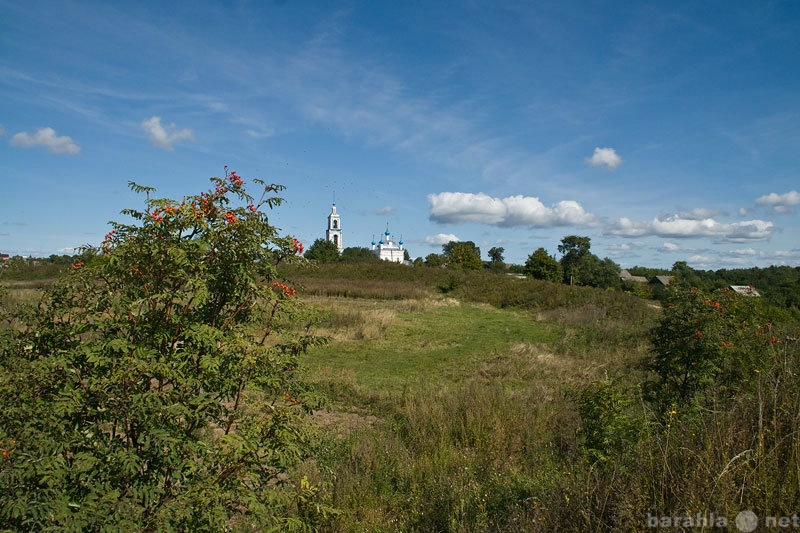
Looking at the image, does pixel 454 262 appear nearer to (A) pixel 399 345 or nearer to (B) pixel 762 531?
(A) pixel 399 345

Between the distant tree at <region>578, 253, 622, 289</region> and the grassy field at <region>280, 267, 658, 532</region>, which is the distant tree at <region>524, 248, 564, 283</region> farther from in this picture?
the grassy field at <region>280, 267, 658, 532</region>

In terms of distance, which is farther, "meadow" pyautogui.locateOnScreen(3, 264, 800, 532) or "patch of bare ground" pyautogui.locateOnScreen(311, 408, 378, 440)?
"patch of bare ground" pyautogui.locateOnScreen(311, 408, 378, 440)

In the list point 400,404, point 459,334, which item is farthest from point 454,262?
point 400,404

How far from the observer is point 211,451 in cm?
288

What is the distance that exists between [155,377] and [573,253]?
2811 inches

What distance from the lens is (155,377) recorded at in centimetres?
291

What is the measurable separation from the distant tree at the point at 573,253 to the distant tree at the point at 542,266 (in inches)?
271

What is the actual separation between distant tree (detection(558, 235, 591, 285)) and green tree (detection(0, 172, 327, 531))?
6840cm

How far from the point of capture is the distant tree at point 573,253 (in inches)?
2680

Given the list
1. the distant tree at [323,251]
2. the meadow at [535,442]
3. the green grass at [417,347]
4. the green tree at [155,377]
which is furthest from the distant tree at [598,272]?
the green tree at [155,377]

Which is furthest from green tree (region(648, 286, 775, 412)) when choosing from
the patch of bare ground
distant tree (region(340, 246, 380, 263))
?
distant tree (region(340, 246, 380, 263))

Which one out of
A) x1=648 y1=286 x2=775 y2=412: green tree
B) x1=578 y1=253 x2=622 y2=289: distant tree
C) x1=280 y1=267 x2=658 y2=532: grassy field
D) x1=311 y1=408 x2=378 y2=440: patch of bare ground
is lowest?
x1=311 y1=408 x2=378 y2=440: patch of bare ground

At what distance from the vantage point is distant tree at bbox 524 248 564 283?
59.9 meters

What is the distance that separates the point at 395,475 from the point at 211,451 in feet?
9.34
